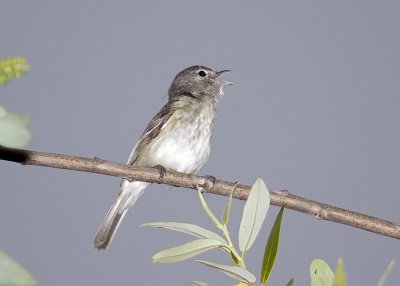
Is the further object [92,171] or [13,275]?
[92,171]

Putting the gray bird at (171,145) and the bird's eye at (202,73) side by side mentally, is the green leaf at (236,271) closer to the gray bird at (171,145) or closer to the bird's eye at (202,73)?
the gray bird at (171,145)

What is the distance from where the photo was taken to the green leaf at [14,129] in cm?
54

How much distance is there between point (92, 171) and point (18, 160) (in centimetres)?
38

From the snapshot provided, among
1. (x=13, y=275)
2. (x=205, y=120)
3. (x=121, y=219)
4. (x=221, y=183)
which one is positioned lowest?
(x=121, y=219)

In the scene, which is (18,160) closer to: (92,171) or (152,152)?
(92,171)

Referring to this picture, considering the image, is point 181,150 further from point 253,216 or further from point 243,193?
point 253,216

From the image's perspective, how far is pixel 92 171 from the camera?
4.85 feet

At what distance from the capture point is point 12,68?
521mm

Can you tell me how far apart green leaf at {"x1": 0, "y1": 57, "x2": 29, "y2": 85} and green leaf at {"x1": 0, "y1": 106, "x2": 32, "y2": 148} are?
48mm

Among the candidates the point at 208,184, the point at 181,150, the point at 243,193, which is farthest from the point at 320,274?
the point at 181,150

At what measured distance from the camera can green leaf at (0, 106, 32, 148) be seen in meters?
0.54

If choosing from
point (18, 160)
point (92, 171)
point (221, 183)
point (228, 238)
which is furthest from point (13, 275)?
point (221, 183)

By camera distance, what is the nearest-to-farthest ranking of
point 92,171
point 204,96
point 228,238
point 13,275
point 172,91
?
point 13,275 < point 228,238 < point 92,171 < point 204,96 < point 172,91

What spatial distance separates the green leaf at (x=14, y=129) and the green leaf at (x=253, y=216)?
52 centimetres
